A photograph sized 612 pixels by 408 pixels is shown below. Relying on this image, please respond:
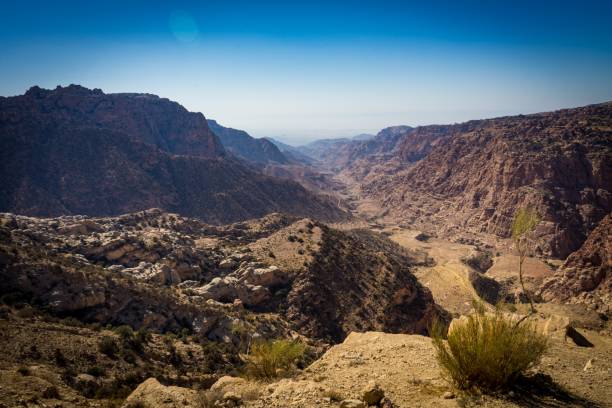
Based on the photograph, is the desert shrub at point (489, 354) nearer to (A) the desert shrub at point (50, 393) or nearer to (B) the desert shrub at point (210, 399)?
(B) the desert shrub at point (210, 399)

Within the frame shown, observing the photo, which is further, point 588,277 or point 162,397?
point 588,277

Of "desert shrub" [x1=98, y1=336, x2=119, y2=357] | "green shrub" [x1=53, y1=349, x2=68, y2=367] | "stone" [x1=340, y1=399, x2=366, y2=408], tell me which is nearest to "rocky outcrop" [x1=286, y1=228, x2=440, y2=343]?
"desert shrub" [x1=98, y1=336, x2=119, y2=357]

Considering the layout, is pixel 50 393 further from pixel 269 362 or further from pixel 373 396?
pixel 373 396

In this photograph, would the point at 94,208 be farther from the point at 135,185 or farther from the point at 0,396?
the point at 0,396

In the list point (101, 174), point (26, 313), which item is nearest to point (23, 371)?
point (26, 313)

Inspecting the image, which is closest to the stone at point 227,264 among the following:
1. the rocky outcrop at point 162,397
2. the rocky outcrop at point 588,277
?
the rocky outcrop at point 162,397
